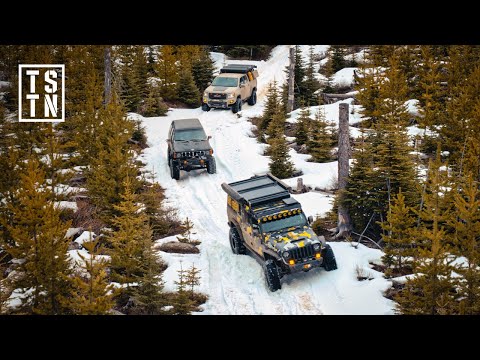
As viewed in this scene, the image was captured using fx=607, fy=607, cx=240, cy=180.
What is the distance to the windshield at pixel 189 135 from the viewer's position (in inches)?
945

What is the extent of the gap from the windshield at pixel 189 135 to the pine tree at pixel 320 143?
14.7 feet

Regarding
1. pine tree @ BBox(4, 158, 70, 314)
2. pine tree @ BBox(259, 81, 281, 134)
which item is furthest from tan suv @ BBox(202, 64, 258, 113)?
pine tree @ BBox(4, 158, 70, 314)

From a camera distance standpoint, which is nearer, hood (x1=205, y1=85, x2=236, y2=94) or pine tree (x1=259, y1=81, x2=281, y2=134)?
pine tree (x1=259, y1=81, x2=281, y2=134)

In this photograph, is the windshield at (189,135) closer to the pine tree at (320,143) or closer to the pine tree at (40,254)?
the pine tree at (320,143)

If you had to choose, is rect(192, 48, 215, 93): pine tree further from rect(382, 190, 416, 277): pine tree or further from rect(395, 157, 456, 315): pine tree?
rect(395, 157, 456, 315): pine tree

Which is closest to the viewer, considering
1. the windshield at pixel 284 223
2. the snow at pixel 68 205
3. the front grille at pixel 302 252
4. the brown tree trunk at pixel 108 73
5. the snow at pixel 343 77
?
the front grille at pixel 302 252

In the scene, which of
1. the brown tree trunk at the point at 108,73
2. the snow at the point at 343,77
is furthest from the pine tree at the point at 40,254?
the snow at the point at 343,77

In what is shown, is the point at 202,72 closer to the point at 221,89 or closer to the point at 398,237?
the point at 221,89

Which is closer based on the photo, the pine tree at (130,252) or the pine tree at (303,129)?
the pine tree at (130,252)

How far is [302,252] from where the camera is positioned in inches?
627

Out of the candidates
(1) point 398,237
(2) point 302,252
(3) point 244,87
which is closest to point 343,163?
(1) point 398,237

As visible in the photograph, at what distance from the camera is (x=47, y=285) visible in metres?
14.6

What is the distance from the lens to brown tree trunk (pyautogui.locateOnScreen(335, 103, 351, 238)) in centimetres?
1836

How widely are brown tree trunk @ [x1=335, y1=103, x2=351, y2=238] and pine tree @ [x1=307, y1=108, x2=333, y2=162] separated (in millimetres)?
5242
